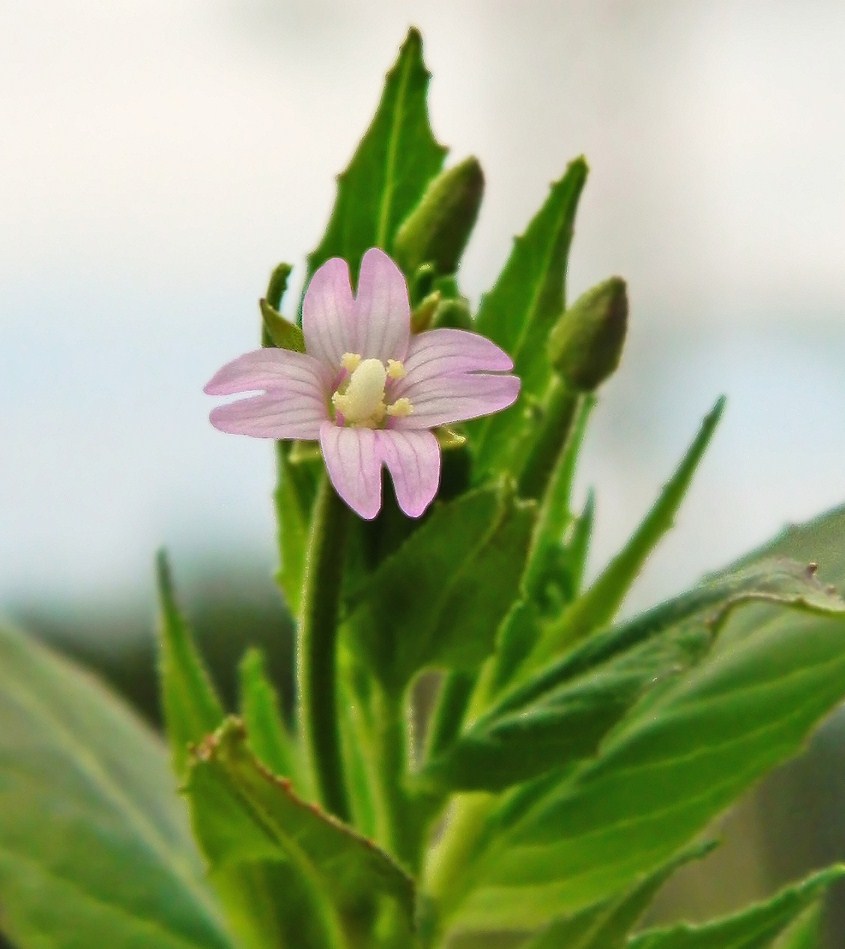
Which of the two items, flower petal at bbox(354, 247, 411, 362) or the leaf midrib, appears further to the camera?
the leaf midrib

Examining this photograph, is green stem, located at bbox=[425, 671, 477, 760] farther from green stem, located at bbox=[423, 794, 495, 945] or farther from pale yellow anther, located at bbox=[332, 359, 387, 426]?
pale yellow anther, located at bbox=[332, 359, 387, 426]

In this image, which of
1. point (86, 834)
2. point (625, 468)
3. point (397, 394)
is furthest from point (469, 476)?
point (625, 468)

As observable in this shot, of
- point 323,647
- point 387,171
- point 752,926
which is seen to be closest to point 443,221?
point 387,171

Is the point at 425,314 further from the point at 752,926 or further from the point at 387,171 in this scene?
the point at 752,926

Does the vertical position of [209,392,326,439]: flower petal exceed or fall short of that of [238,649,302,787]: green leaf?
it exceeds it

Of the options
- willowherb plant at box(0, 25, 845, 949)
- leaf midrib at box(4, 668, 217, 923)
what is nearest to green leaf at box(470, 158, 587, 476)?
willowherb plant at box(0, 25, 845, 949)

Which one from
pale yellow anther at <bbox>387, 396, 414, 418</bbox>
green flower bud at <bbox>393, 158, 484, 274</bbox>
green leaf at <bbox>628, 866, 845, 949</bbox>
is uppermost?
green flower bud at <bbox>393, 158, 484, 274</bbox>
